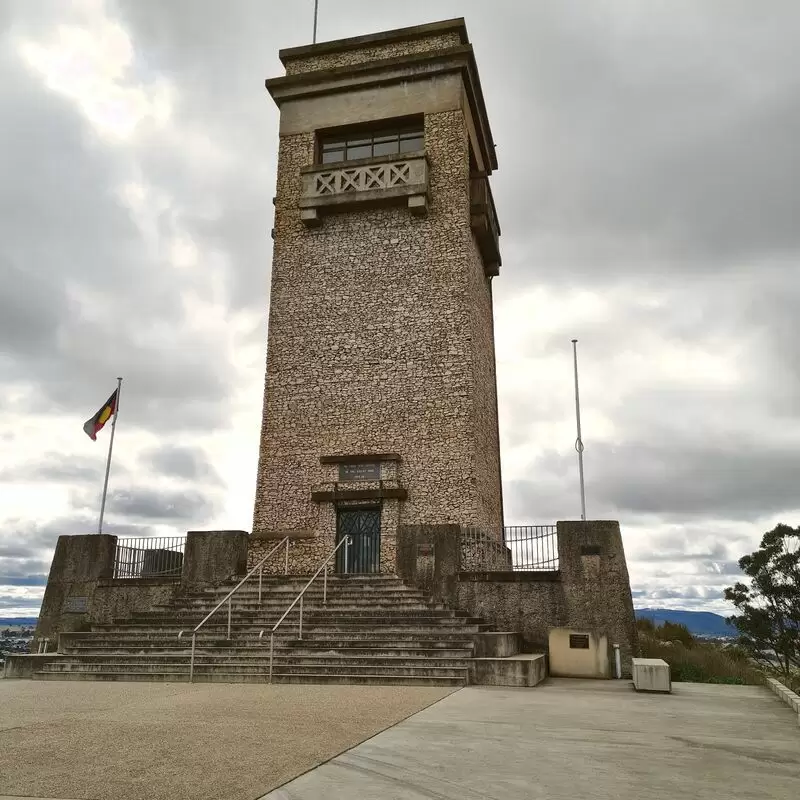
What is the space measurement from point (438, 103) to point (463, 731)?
710 inches

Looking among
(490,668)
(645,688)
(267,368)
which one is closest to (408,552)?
(490,668)

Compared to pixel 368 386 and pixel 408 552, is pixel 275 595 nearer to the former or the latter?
pixel 408 552

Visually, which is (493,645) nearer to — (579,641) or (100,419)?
(579,641)

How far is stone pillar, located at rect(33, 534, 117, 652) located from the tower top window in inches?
484

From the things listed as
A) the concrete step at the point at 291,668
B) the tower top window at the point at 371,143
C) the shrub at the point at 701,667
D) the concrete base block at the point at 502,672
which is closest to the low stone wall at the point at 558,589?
the shrub at the point at 701,667

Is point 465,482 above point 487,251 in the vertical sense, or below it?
below

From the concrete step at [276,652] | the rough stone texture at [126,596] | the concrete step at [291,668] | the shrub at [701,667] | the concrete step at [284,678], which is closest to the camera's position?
the concrete step at [284,678]

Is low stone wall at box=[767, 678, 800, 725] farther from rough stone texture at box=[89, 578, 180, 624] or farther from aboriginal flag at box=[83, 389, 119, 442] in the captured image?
aboriginal flag at box=[83, 389, 119, 442]

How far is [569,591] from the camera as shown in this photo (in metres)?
13.4

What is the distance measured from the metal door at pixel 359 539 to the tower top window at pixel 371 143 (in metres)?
10.2

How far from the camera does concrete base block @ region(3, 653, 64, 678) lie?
39.7 ft

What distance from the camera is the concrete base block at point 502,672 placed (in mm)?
10727

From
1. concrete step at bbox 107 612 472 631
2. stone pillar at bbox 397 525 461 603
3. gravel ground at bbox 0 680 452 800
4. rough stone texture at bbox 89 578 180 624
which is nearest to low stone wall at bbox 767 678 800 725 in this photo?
gravel ground at bbox 0 680 452 800

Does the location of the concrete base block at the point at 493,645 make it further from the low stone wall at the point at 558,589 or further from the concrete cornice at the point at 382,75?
the concrete cornice at the point at 382,75
